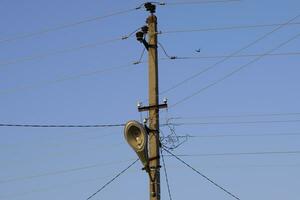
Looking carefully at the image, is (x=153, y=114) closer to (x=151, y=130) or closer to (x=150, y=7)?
(x=151, y=130)

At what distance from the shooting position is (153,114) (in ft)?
59.0

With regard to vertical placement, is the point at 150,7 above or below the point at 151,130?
above

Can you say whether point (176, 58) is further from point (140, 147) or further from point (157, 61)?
point (140, 147)

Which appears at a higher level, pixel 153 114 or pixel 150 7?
pixel 150 7

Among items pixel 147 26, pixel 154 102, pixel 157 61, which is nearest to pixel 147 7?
pixel 147 26

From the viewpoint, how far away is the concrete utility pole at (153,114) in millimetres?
17266

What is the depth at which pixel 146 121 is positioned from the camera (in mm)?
18234

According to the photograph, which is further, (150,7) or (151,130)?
(150,7)

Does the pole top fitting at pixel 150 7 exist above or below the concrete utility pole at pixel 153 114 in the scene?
above

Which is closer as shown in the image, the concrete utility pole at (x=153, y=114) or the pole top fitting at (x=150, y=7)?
the concrete utility pole at (x=153, y=114)

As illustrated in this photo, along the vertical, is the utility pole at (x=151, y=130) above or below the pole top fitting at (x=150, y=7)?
below

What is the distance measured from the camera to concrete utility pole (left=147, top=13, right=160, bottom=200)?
56.6ft

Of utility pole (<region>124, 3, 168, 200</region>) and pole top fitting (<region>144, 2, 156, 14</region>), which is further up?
pole top fitting (<region>144, 2, 156, 14</region>)

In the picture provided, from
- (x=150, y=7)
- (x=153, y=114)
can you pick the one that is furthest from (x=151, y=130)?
(x=150, y=7)
